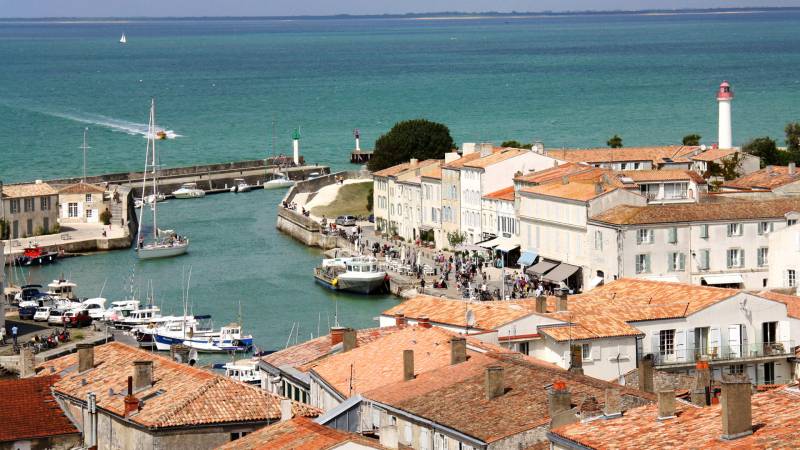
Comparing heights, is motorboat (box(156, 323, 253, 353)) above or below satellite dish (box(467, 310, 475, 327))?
below

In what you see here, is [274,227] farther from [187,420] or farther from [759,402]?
[759,402]

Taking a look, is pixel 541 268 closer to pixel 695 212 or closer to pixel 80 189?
pixel 695 212

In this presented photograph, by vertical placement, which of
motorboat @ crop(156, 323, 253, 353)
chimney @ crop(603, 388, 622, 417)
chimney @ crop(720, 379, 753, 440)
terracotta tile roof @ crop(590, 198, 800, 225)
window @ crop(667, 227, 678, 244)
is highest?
terracotta tile roof @ crop(590, 198, 800, 225)

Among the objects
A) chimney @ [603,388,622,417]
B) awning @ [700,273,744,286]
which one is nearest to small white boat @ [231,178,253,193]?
awning @ [700,273,744,286]

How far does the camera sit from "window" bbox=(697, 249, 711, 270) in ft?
172

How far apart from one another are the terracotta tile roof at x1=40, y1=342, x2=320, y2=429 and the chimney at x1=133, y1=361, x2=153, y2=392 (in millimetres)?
107

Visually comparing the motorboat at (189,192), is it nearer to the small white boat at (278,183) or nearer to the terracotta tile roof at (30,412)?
the small white boat at (278,183)

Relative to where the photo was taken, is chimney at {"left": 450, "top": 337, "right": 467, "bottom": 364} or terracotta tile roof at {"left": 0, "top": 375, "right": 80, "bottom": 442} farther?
→ chimney at {"left": 450, "top": 337, "right": 467, "bottom": 364}

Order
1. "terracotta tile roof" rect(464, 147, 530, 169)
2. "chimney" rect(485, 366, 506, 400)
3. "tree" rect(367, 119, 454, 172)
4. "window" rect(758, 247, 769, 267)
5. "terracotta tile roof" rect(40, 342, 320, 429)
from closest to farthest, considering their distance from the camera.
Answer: "terracotta tile roof" rect(40, 342, 320, 429)
"chimney" rect(485, 366, 506, 400)
"window" rect(758, 247, 769, 267)
"terracotta tile roof" rect(464, 147, 530, 169)
"tree" rect(367, 119, 454, 172)

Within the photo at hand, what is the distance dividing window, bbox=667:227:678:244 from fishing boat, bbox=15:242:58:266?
82.2ft

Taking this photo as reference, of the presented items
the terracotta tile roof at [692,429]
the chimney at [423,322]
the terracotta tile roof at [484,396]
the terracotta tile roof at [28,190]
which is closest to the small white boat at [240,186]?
the terracotta tile roof at [28,190]

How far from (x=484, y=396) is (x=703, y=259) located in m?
30.6

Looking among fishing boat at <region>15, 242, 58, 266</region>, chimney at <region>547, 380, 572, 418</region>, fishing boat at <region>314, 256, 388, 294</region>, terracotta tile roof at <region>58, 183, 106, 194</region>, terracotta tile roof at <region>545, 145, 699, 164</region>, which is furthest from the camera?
terracotta tile roof at <region>58, 183, 106, 194</region>

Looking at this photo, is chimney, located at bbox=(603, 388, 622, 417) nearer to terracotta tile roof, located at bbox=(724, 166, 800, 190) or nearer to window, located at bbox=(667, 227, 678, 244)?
window, located at bbox=(667, 227, 678, 244)
